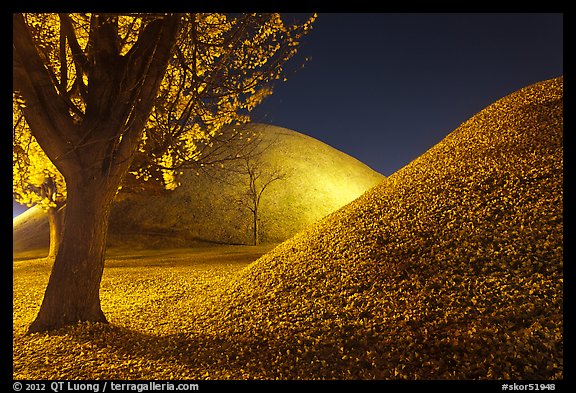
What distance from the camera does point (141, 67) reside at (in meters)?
8.16

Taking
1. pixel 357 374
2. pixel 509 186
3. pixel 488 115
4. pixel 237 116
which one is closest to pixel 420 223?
pixel 509 186

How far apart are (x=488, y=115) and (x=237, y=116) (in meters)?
9.29

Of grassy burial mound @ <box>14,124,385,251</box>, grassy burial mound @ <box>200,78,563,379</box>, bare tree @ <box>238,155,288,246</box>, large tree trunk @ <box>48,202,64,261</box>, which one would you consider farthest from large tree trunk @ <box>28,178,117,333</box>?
bare tree @ <box>238,155,288,246</box>

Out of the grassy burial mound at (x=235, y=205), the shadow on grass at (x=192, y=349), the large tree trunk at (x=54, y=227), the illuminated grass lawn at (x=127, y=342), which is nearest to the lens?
the shadow on grass at (x=192, y=349)

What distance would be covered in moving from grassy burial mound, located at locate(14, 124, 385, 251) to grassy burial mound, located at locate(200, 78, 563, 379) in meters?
21.5

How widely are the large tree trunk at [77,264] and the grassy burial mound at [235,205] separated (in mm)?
23325

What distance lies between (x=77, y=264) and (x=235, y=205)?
103 ft

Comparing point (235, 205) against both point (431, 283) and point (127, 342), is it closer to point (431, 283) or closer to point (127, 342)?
point (127, 342)

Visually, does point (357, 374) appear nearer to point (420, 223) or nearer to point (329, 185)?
point (420, 223)

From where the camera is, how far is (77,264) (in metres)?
7.76

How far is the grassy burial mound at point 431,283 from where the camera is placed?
5520 mm

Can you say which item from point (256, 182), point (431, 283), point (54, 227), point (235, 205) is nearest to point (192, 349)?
point (431, 283)

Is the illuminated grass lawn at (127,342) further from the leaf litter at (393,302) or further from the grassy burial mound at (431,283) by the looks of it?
the grassy burial mound at (431,283)

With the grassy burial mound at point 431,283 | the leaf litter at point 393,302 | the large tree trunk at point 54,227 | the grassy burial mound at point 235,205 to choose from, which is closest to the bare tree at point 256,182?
the grassy burial mound at point 235,205
